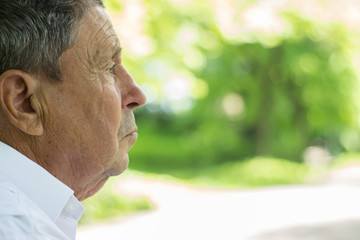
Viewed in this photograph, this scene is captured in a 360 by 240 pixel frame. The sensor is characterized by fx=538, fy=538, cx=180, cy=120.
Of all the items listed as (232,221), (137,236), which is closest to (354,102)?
(232,221)

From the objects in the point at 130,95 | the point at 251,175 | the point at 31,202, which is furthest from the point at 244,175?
the point at 31,202

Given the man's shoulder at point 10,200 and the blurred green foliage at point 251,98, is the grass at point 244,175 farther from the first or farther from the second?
the man's shoulder at point 10,200

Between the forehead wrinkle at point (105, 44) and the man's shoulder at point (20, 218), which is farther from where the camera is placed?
the forehead wrinkle at point (105, 44)

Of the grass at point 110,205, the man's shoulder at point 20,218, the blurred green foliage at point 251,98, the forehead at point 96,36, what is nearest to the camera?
the man's shoulder at point 20,218

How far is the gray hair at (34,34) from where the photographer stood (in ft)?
3.47

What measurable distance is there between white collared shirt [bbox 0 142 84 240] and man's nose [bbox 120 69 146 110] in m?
0.29

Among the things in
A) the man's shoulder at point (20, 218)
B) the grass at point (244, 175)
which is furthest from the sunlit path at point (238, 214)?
the man's shoulder at point (20, 218)

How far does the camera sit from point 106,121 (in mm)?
1182

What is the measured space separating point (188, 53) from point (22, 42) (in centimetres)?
1092

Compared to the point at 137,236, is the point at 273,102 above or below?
above

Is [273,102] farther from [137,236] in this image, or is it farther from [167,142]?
[137,236]

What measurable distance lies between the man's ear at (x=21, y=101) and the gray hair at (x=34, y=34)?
0.02 meters

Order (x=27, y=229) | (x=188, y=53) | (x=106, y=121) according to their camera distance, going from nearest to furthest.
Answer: (x=27, y=229) → (x=106, y=121) → (x=188, y=53)

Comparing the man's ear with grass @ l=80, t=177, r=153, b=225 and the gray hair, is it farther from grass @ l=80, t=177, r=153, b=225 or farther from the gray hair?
grass @ l=80, t=177, r=153, b=225
